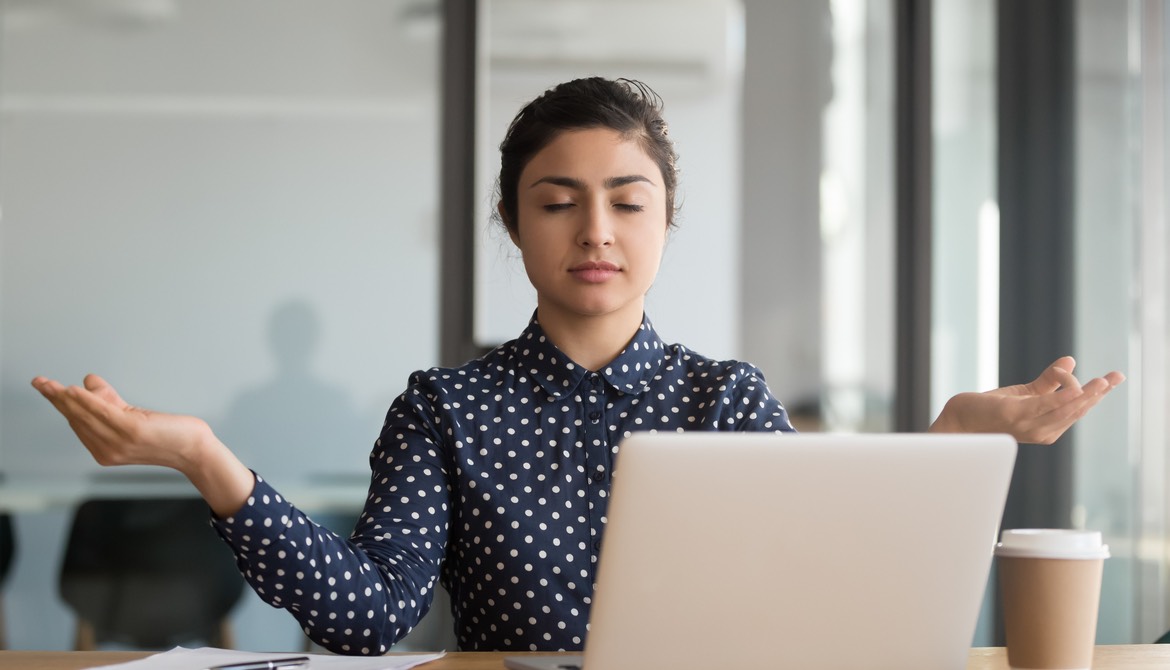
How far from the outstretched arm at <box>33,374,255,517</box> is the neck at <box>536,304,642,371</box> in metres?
0.55

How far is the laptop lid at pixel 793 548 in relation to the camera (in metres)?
0.83

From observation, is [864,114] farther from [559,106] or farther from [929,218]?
[559,106]

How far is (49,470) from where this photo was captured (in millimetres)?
2906

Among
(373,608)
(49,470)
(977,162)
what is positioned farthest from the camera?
(977,162)

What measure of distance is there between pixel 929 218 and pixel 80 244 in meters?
2.17

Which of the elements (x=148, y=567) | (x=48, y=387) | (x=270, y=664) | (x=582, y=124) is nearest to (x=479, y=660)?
(x=270, y=664)

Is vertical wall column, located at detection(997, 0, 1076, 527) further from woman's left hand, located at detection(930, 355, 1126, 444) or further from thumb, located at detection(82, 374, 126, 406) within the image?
thumb, located at detection(82, 374, 126, 406)

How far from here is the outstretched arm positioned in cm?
96

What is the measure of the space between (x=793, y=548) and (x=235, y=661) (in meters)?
0.52

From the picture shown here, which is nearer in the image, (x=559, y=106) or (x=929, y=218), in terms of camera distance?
(x=559, y=106)

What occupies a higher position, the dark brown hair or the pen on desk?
the dark brown hair

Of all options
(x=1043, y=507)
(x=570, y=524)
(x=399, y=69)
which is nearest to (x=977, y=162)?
(x=1043, y=507)

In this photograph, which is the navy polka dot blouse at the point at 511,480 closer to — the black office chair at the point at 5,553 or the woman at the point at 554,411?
the woman at the point at 554,411

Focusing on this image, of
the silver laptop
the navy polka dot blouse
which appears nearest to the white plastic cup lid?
the silver laptop
